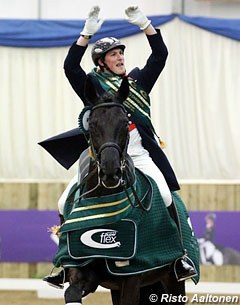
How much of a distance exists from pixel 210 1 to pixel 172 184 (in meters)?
5.73

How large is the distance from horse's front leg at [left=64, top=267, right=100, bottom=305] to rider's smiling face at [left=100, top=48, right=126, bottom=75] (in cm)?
119

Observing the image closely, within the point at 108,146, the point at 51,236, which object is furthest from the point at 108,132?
the point at 51,236

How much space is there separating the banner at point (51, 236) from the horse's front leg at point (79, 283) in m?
5.07

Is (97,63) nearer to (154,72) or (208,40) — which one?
(154,72)

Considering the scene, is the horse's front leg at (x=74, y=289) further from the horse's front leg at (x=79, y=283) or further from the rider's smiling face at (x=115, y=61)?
the rider's smiling face at (x=115, y=61)

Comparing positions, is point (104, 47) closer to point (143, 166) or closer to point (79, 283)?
point (143, 166)

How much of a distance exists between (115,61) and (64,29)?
558 centimetres

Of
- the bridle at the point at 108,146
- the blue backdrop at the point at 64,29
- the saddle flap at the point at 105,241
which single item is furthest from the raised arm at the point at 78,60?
the blue backdrop at the point at 64,29

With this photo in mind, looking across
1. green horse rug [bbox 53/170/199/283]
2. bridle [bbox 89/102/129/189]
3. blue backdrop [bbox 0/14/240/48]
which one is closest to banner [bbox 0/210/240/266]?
blue backdrop [bbox 0/14/240/48]

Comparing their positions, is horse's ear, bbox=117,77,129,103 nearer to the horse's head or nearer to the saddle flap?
the horse's head

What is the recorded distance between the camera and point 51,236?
34.0 ft

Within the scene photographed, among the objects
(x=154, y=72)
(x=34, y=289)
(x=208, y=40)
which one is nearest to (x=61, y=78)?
(x=208, y=40)

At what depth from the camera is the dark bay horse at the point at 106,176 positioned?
15.7 ft

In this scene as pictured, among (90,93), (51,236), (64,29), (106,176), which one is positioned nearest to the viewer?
(106,176)
